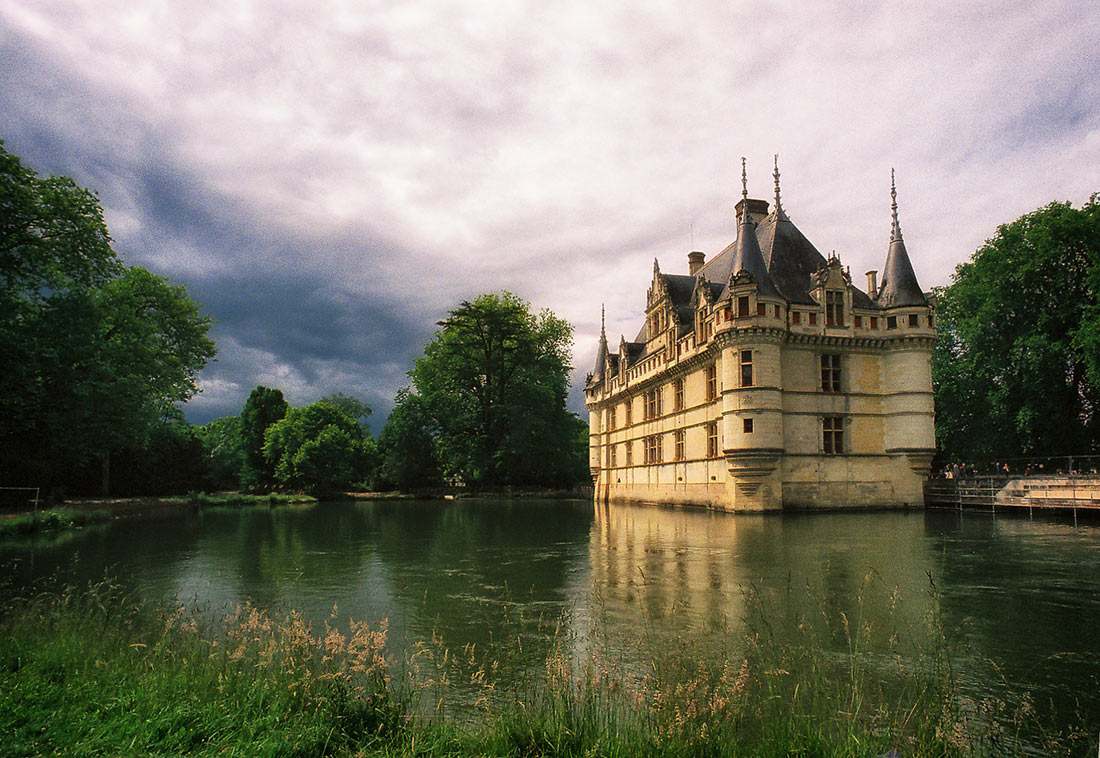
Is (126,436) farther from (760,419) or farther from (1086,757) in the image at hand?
(1086,757)

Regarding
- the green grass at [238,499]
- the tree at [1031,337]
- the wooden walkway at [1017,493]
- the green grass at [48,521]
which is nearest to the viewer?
the green grass at [48,521]

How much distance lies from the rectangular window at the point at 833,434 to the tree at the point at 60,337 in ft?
105

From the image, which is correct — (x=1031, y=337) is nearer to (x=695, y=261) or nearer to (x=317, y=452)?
(x=695, y=261)

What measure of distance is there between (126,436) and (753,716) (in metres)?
32.7

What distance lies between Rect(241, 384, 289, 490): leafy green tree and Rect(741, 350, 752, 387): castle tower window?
1915 inches

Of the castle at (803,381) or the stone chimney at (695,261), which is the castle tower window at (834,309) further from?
the stone chimney at (695,261)

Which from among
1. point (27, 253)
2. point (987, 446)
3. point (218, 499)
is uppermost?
point (27, 253)

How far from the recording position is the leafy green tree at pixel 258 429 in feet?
202

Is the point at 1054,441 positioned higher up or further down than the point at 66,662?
higher up

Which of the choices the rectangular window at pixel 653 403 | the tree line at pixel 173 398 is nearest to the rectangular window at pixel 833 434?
the rectangular window at pixel 653 403

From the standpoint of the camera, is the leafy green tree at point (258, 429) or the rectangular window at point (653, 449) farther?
the leafy green tree at point (258, 429)

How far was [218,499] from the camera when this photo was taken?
4488cm

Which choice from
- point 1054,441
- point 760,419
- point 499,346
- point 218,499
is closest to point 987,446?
point 1054,441

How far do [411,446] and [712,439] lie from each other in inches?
1236
